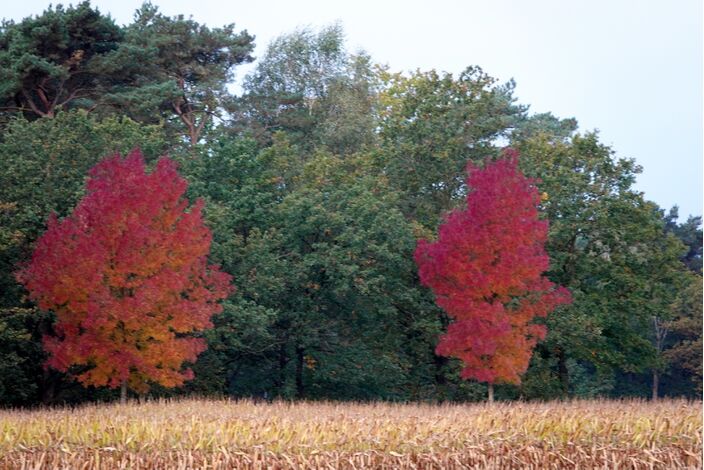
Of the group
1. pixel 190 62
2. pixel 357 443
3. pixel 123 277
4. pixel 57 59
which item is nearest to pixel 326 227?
pixel 123 277

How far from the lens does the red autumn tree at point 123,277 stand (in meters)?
26.9

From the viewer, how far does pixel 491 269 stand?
2959cm

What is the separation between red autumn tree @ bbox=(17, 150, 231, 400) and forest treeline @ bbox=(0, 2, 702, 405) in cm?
267

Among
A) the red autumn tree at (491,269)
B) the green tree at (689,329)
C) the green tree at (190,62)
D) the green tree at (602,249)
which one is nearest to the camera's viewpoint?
the red autumn tree at (491,269)

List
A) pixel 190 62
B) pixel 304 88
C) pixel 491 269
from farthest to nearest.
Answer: pixel 304 88, pixel 190 62, pixel 491 269

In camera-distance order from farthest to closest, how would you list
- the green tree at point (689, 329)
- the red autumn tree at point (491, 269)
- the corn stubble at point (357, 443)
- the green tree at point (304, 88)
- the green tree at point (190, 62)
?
the green tree at point (304, 88), the green tree at point (689, 329), the green tree at point (190, 62), the red autumn tree at point (491, 269), the corn stubble at point (357, 443)

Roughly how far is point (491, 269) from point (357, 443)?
13.9m

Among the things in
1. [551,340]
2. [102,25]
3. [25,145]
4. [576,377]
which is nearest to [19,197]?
[25,145]

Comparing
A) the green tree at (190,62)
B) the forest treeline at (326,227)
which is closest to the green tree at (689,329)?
the forest treeline at (326,227)

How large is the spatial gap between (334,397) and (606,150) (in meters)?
13.9

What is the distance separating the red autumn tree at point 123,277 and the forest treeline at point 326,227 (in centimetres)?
267

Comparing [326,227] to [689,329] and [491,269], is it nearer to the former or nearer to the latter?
[491,269]

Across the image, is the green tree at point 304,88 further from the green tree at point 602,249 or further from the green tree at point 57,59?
the green tree at point 602,249

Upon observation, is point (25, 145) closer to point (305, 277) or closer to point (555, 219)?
point (305, 277)
